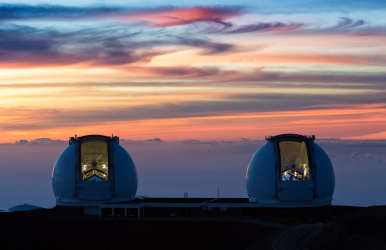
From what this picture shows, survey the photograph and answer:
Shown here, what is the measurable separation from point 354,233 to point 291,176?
88.8ft

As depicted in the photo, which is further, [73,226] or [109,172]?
[109,172]

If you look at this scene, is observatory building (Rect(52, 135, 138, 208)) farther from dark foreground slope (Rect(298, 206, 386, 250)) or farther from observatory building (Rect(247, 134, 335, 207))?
dark foreground slope (Rect(298, 206, 386, 250))

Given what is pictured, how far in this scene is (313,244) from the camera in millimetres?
38406

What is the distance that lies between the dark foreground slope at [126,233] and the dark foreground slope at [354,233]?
8236mm

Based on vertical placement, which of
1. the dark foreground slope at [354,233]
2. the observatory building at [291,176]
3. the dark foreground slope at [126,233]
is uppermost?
the observatory building at [291,176]

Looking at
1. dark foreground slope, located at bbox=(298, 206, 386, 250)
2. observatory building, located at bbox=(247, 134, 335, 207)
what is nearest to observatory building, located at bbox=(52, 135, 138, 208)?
observatory building, located at bbox=(247, 134, 335, 207)

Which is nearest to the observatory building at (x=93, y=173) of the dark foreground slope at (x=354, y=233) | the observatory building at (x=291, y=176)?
the observatory building at (x=291, y=176)

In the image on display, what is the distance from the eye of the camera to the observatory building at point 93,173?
61.7 meters

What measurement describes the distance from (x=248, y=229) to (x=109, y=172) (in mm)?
21045

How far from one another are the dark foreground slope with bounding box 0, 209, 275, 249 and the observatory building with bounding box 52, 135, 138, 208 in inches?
233

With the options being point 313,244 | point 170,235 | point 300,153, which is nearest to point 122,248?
point 170,235

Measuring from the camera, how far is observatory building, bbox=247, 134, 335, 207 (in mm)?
59500

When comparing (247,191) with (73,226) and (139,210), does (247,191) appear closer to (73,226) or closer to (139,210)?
(139,210)

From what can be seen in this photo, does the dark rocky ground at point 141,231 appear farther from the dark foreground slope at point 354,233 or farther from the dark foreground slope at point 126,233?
the dark foreground slope at point 354,233
